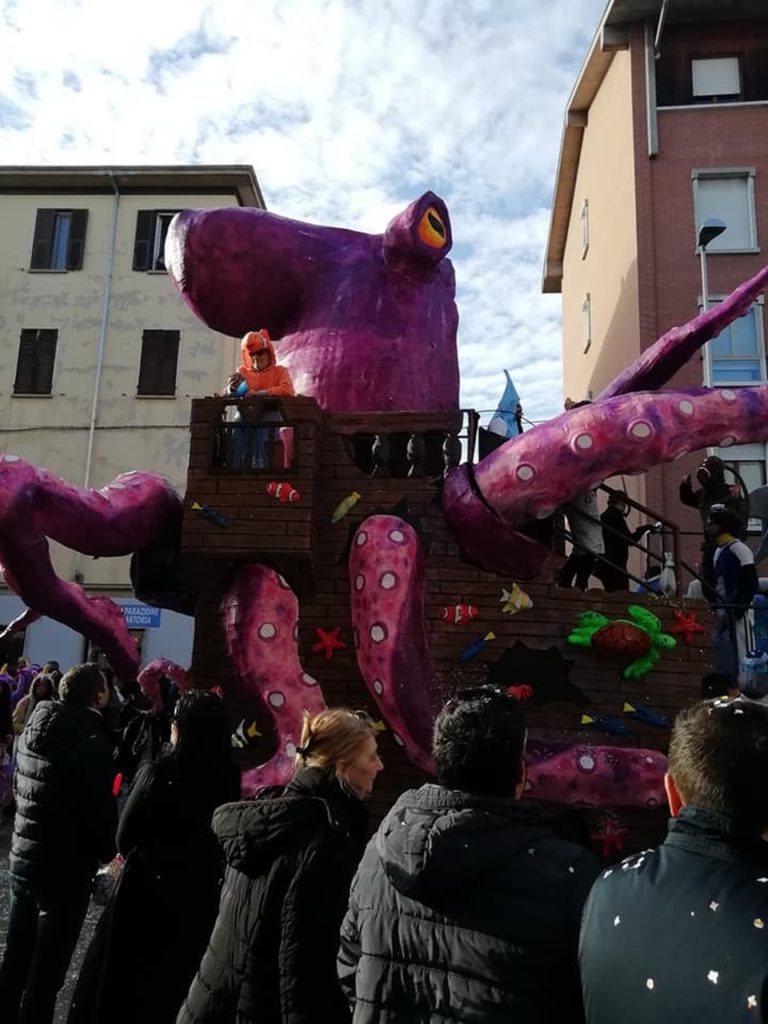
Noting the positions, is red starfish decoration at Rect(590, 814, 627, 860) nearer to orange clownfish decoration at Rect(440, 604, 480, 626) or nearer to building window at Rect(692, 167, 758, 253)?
orange clownfish decoration at Rect(440, 604, 480, 626)

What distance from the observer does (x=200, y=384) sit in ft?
69.8

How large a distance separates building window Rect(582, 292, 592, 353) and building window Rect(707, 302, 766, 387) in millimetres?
4562

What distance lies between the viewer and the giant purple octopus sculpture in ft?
19.2

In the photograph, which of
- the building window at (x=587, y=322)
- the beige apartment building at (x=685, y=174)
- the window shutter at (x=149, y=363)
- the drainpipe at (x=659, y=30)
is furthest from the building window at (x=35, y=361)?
the drainpipe at (x=659, y=30)

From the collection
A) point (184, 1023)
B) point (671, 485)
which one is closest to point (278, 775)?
point (184, 1023)

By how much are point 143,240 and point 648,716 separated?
1909cm

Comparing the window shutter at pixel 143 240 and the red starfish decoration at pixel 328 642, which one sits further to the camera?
Answer: the window shutter at pixel 143 240

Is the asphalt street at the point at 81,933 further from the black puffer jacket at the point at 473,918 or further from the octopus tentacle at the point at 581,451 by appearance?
the octopus tentacle at the point at 581,451

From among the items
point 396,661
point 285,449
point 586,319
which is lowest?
point 396,661

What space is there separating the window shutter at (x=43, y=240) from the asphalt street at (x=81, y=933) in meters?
16.1

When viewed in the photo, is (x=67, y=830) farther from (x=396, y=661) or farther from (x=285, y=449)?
(x=285, y=449)

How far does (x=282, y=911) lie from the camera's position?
7.99ft

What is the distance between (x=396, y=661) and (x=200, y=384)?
16.4 meters

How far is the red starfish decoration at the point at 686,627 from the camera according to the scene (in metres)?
6.48
